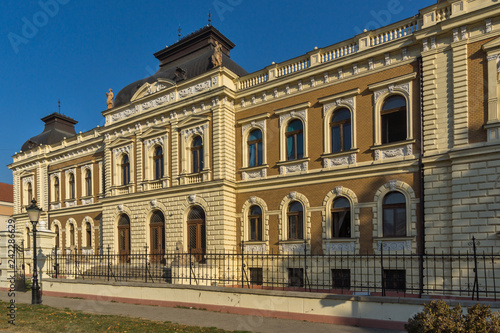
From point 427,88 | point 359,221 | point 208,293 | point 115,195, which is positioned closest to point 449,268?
point 359,221

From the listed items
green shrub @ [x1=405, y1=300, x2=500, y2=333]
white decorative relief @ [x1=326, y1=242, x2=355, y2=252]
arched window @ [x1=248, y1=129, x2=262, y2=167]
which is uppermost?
arched window @ [x1=248, y1=129, x2=262, y2=167]

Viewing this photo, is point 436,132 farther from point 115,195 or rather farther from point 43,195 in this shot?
point 43,195

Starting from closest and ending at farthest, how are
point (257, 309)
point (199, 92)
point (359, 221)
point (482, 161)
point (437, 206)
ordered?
1. point (257, 309)
2. point (482, 161)
3. point (437, 206)
4. point (359, 221)
5. point (199, 92)

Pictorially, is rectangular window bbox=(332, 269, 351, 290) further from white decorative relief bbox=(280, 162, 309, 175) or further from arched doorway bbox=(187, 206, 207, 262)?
arched doorway bbox=(187, 206, 207, 262)

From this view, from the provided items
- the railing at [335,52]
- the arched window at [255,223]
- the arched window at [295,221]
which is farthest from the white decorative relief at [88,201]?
the arched window at [295,221]

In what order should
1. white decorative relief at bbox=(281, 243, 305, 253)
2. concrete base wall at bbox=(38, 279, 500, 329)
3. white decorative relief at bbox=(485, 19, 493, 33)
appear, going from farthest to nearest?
white decorative relief at bbox=(281, 243, 305, 253) → white decorative relief at bbox=(485, 19, 493, 33) → concrete base wall at bbox=(38, 279, 500, 329)

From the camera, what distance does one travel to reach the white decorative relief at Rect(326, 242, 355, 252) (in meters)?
16.3

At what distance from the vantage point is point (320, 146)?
1797 centimetres

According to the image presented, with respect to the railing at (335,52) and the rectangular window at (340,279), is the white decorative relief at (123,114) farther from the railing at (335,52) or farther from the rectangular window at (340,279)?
the rectangular window at (340,279)

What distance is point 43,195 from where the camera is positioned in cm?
3262

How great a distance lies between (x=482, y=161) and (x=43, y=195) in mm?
32508

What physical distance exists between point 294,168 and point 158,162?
9215 millimetres

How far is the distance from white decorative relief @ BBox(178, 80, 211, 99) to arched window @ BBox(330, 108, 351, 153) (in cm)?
736

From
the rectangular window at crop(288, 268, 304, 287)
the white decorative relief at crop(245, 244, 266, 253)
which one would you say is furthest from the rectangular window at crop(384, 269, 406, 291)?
the white decorative relief at crop(245, 244, 266, 253)
